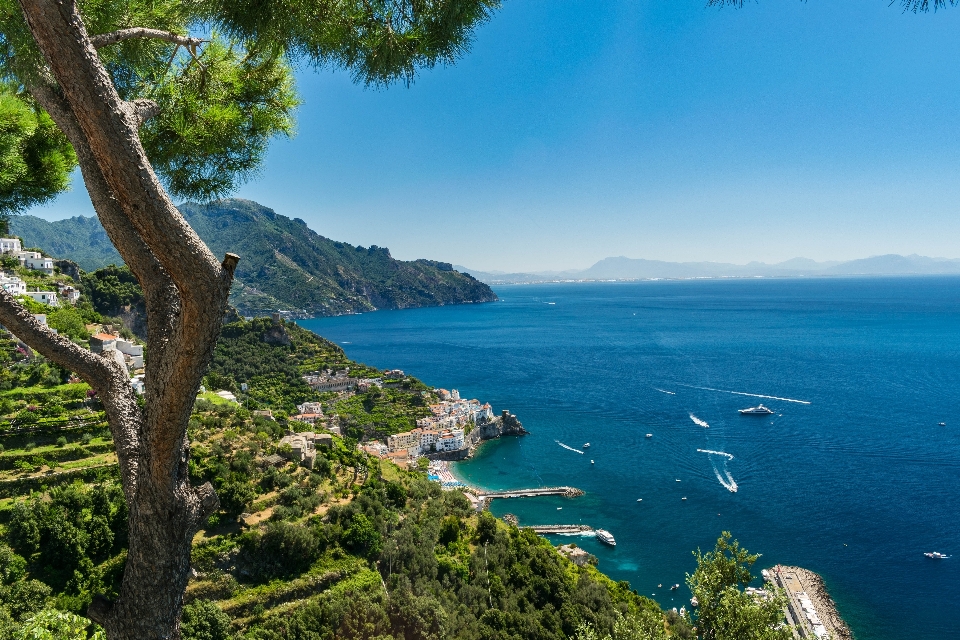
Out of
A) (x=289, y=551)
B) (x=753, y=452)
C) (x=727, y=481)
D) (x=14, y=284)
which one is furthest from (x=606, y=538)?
(x=14, y=284)

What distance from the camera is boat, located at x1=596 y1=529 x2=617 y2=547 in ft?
66.3

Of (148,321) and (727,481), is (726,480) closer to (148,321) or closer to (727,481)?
(727,481)

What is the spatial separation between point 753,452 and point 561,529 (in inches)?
551

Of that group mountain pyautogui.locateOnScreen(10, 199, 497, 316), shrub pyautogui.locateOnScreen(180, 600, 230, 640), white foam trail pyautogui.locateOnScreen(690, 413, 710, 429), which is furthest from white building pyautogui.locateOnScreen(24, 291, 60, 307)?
mountain pyautogui.locateOnScreen(10, 199, 497, 316)

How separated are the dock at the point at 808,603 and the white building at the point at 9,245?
38.9m

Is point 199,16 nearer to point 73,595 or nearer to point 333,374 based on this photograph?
point 73,595

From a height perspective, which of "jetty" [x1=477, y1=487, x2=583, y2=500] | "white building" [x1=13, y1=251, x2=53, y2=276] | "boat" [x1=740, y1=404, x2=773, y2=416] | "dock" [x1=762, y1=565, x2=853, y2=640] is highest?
"white building" [x1=13, y1=251, x2=53, y2=276]

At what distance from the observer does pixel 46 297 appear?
20859mm

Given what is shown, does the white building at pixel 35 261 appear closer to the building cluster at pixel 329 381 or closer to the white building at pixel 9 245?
the white building at pixel 9 245

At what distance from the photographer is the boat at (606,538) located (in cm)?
2020

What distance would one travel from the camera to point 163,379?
176 cm

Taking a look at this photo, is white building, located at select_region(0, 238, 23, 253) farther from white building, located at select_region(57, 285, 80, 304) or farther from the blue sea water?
the blue sea water

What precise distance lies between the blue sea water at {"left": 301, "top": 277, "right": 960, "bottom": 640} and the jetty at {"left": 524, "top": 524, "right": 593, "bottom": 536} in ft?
1.92

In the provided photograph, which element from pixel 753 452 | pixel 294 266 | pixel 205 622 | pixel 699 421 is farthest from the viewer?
pixel 294 266
